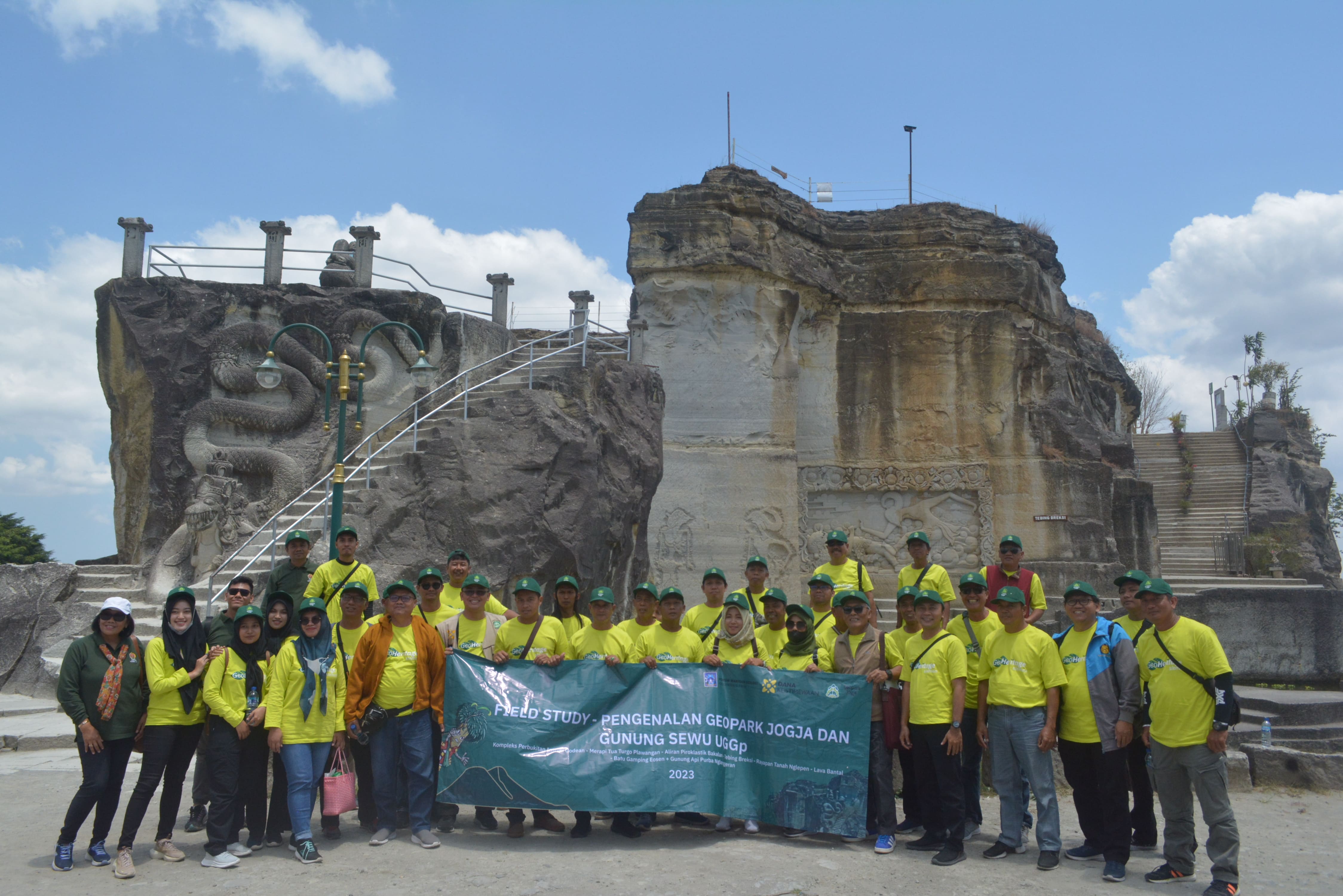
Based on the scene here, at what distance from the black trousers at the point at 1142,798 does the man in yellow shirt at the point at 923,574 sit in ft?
5.44

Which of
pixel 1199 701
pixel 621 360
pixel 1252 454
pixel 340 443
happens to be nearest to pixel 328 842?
pixel 340 443

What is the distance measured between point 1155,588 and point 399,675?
4985 mm

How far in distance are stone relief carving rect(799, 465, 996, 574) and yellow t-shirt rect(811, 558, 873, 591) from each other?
12401mm

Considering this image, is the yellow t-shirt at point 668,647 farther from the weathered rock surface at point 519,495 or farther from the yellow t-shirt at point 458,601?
the weathered rock surface at point 519,495

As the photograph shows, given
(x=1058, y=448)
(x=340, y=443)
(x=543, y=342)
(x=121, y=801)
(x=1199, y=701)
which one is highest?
(x=543, y=342)

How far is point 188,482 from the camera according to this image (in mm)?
16641

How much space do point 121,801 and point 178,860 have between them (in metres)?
2.30

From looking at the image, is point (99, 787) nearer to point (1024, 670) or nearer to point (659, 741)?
point (659, 741)

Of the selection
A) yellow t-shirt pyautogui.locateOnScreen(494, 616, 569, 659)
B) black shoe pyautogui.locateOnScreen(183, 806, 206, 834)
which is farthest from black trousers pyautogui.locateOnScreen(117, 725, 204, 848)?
yellow t-shirt pyautogui.locateOnScreen(494, 616, 569, 659)

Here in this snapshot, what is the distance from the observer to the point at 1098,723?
6.65 metres

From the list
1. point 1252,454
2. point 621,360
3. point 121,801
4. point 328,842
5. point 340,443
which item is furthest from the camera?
point 1252,454

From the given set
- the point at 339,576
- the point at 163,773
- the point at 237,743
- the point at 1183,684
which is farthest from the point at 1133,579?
the point at 163,773

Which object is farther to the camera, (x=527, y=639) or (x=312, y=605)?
(x=527, y=639)

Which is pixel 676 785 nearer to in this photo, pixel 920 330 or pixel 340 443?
pixel 340 443
